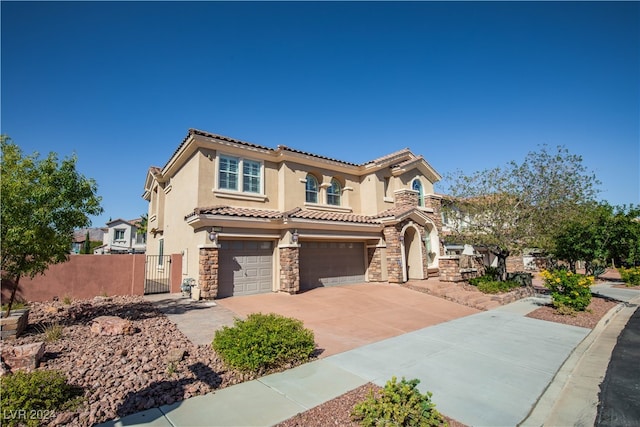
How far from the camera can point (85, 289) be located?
43.7ft

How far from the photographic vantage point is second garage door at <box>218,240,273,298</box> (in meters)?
13.3

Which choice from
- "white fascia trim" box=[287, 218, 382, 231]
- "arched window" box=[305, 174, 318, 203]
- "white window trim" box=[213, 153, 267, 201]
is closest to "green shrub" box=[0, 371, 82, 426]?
"white fascia trim" box=[287, 218, 382, 231]

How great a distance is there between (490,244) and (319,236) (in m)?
8.45

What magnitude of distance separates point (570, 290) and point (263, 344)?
41.5ft

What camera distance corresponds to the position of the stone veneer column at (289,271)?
14.0 metres

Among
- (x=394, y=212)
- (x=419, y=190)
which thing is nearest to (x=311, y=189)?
(x=394, y=212)

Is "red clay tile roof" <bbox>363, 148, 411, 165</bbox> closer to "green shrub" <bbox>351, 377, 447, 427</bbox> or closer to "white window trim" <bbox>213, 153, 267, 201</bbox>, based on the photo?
"white window trim" <bbox>213, 153, 267, 201</bbox>

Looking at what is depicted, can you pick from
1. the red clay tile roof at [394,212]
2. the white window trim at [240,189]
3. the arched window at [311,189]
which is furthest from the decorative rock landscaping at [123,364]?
the red clay tile roof at [394,212]

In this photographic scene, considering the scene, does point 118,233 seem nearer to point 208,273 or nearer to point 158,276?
point 158,276

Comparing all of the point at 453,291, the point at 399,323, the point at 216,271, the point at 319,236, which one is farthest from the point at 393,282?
the point at 216,271

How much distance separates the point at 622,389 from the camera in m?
5.75

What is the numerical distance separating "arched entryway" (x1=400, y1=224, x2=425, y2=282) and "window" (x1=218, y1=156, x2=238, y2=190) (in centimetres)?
994

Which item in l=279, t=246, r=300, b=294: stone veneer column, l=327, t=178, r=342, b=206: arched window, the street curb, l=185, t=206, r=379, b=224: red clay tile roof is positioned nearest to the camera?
the street curb

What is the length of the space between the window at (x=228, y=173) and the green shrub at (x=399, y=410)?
12165 mm
